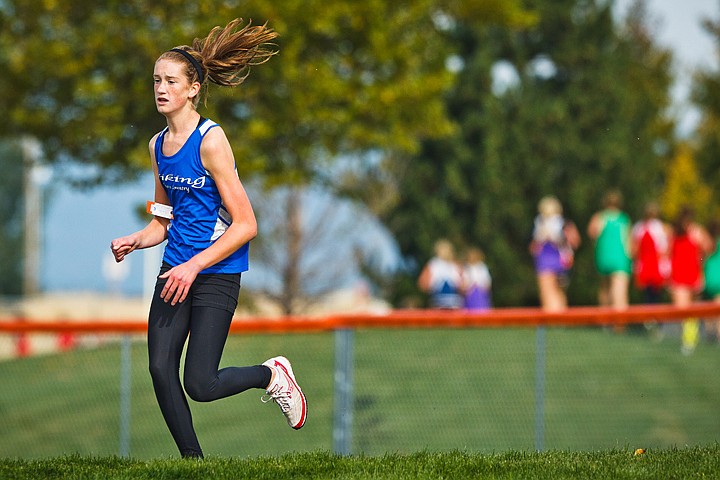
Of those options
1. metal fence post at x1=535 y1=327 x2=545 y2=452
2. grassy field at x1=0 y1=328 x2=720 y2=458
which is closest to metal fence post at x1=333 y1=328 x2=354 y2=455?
grassy field at x1=0 y1=328 x2=720 y2=458

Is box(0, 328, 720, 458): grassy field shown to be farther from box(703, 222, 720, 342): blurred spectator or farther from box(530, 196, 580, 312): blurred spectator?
box(703, 222, 720, 342): blurred spectator

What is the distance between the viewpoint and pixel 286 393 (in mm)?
6316

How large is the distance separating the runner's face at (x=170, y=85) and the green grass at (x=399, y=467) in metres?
1.72

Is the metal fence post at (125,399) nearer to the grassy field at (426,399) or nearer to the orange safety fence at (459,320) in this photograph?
the grassy field at (426,399)

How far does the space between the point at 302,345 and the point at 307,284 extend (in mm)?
12716

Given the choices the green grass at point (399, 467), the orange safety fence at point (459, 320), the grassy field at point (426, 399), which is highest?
the orange safety fence at point (459, 320)

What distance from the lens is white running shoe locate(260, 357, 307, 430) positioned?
6.29 m

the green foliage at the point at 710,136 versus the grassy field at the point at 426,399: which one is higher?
the green foliage at the point at 710,136

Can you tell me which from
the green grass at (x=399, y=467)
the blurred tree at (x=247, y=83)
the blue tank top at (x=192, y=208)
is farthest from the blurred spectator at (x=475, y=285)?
the blue tank top at (x=192, y=208)

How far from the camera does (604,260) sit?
16594 millimetres

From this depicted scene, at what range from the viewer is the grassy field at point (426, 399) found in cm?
1260

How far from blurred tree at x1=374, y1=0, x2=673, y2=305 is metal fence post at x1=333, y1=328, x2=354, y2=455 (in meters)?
19.8

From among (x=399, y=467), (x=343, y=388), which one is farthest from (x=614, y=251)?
(x=399, y=467)

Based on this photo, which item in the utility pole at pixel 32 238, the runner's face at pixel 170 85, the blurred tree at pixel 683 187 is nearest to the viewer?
the runner's face at pixel 170 85
